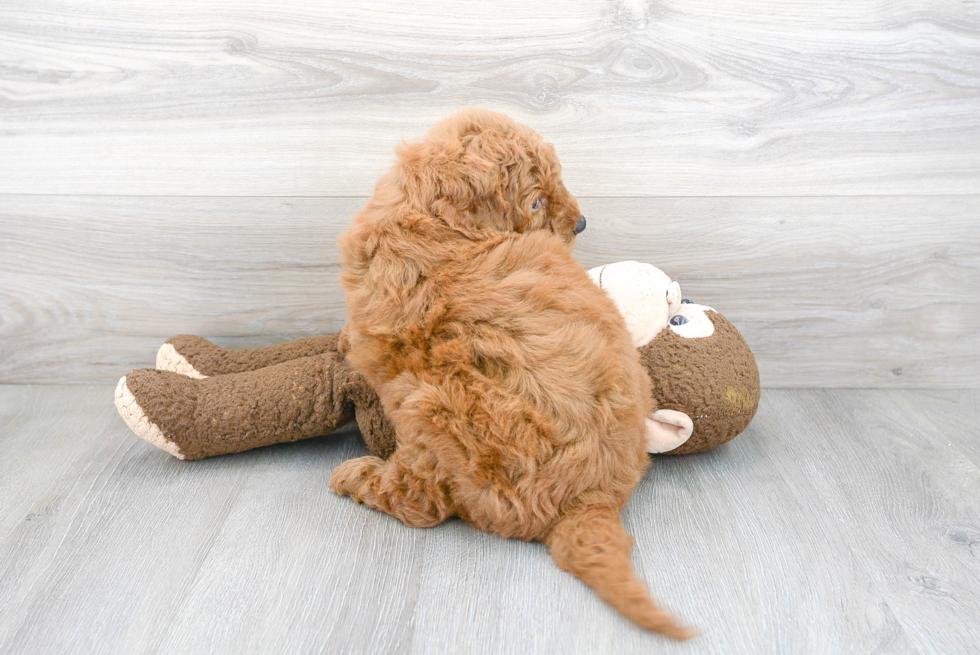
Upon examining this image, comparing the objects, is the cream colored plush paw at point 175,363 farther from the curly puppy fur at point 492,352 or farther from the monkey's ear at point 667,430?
the monkey's ear at point 667,430

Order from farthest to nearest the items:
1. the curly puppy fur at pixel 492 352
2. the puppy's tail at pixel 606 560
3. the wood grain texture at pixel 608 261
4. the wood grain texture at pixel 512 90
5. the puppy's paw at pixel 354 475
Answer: the wood grain texture at pixel 608 261 < the wood grain texture at pixel 512 90 < the puppy's paw at pixel 354 475 < the curly puppy fur at pixel 492 352 < the puppy's tail at pixel 606 560

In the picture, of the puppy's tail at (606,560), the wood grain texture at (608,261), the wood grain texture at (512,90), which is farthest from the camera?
the wood grain texture at (608,261)

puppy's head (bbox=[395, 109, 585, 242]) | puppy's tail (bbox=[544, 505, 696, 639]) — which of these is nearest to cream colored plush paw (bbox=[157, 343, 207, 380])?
puppy's head (bbox=[395, 109, 585, 242])

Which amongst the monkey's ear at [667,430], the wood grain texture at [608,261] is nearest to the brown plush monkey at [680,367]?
the monkey's ear at [667,430]

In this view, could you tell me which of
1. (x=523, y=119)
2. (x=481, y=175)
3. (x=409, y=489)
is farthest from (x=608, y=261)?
(x=409, y=489)

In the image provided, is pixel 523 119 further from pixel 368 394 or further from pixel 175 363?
pixel 175 363

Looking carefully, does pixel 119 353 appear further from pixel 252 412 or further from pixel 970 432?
pixel 970 432

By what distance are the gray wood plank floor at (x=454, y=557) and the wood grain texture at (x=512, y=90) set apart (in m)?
0.58

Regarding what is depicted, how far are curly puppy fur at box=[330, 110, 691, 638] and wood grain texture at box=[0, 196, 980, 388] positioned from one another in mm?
493

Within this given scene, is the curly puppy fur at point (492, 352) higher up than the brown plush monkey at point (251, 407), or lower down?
higher up

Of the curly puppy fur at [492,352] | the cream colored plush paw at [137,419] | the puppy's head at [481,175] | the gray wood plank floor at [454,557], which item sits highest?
the puppy's head at [481,175]

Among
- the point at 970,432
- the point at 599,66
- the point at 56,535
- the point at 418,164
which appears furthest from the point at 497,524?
the point at 970,432

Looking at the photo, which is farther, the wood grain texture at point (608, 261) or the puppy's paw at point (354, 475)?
the wood grain texture at point (608, 261)

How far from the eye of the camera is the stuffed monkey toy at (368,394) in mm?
1296
